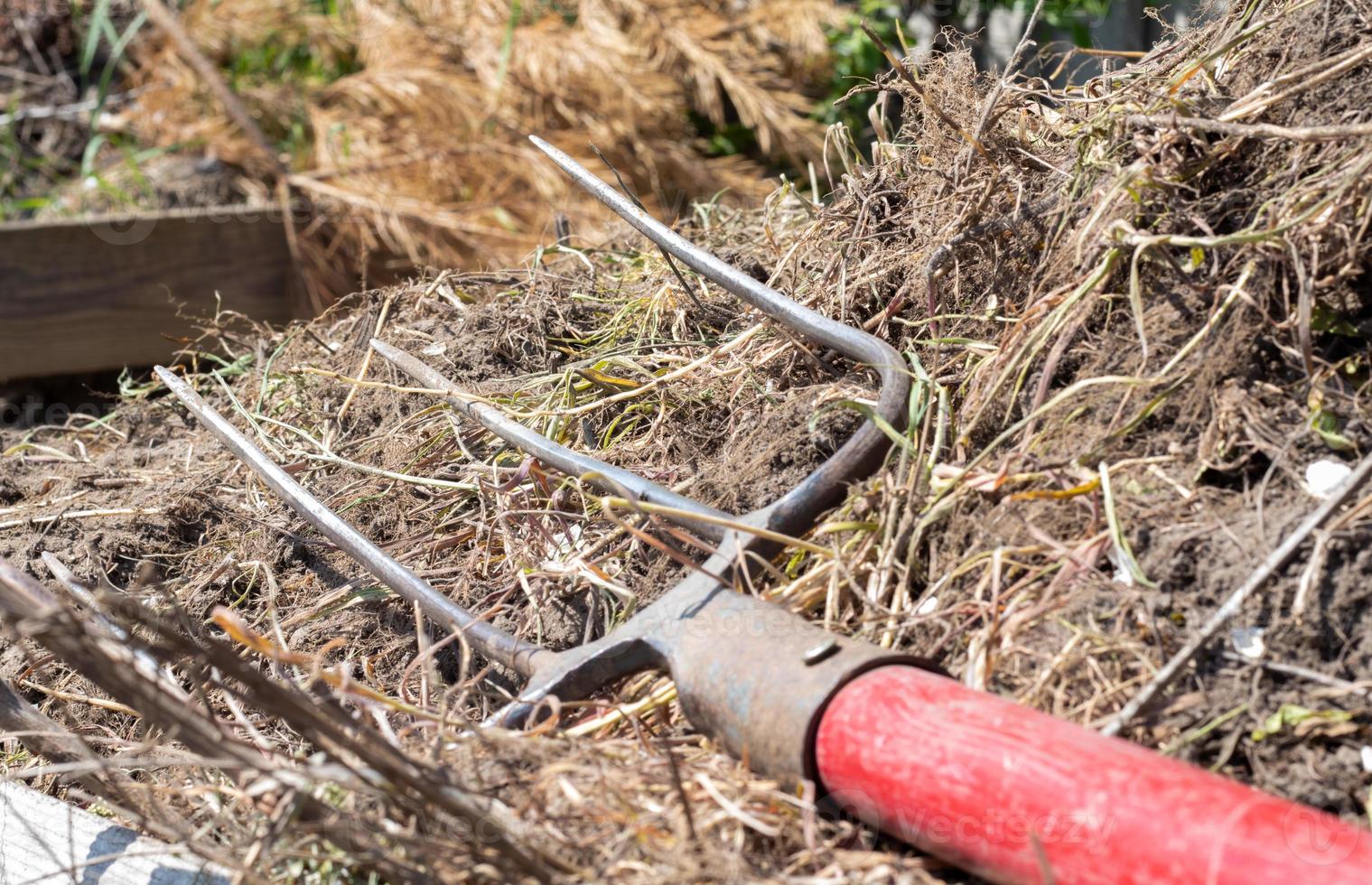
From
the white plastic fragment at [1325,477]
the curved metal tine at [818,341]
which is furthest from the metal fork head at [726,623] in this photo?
the white plastic fragment at [1325,477]

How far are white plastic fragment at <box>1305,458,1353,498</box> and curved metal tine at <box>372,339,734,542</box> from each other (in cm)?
56

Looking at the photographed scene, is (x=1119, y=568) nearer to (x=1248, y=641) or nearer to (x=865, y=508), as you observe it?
(x=1248, y=641)

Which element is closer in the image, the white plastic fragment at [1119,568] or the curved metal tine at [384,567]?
the white plastic fragment at [1119,568]

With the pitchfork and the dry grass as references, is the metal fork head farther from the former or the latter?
the dry grass

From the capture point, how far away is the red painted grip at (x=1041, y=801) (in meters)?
0.76

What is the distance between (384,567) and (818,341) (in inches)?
23.5

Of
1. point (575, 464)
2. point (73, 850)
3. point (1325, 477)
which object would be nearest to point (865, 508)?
point (575, 464)

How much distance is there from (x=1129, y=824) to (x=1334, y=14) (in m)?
0.97

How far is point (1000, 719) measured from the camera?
3.00ft

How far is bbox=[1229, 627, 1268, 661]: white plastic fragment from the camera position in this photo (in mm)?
998

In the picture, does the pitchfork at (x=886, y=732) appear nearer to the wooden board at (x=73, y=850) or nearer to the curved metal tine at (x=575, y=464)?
the curved metal tine at (x=575, y=464)

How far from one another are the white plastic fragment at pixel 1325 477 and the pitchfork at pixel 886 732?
36cm

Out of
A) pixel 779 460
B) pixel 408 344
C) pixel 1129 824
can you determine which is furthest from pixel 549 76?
pixel 1129 824

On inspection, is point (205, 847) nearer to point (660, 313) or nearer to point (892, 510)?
point (892, 510)
